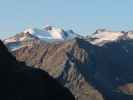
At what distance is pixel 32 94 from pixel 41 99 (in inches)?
79.8

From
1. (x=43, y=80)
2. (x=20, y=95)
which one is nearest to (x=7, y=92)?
(x=20, y=95)

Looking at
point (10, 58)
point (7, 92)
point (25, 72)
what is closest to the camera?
point (7, 92)

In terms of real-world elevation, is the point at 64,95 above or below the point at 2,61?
below

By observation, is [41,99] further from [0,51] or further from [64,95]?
[0,51]

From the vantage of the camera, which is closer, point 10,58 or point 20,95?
point 20,95

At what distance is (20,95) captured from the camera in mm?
92125

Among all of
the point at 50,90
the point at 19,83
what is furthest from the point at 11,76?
the point at 50,90

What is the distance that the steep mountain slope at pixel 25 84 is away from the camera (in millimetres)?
91938

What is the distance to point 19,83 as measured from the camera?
94.5 m

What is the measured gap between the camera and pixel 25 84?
310 ft

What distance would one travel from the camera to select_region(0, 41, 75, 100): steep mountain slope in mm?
91938

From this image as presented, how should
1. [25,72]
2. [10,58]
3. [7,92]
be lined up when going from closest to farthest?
[7,92] → [25,72] → [10,58]

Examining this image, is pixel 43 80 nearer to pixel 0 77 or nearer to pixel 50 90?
pixel 50 90

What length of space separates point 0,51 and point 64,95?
15.4 metres
